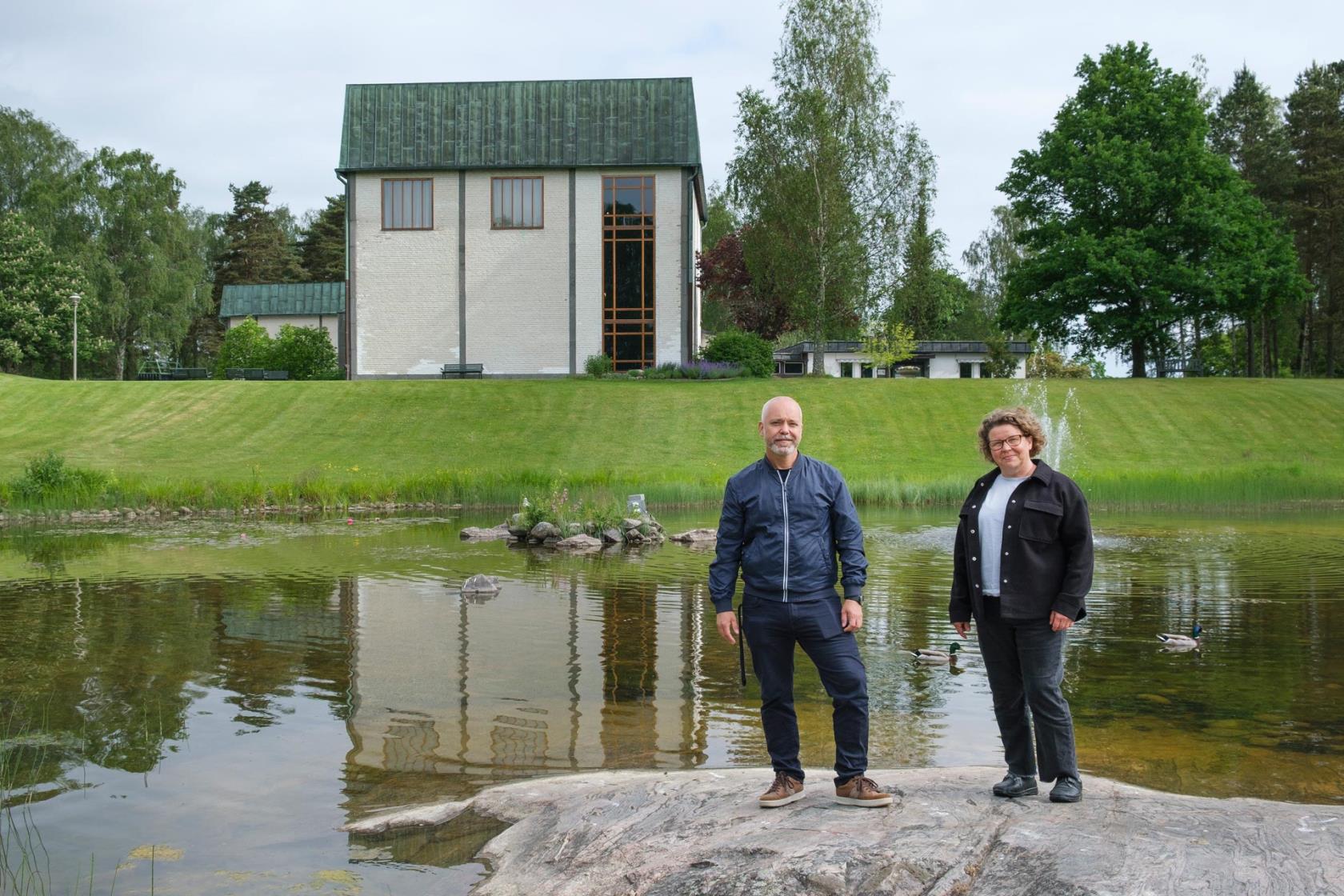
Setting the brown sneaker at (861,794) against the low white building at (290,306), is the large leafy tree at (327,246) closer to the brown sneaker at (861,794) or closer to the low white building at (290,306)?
the low white building at (290,306)

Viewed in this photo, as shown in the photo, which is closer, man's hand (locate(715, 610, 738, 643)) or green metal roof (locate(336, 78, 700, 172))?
man's hand (locate(715, 610, 738, 643))

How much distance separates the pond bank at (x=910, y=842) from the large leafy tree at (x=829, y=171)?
134 feet

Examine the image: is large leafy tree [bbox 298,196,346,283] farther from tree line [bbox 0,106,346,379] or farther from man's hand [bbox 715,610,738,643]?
man's hand [bbox 715,610,738,643]

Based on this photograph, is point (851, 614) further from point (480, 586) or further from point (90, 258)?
point (90, 258)

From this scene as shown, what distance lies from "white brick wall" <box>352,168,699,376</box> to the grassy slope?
4.63 m

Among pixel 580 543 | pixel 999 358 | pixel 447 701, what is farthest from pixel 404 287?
pixel 447 701

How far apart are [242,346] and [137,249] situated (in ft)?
59.5

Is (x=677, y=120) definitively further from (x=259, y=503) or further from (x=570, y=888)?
(x=570, y=888)

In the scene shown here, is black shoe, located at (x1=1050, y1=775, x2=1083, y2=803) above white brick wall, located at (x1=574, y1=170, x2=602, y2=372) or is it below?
below

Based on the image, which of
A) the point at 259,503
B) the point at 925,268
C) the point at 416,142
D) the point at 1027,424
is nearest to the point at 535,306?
the point at 416,142

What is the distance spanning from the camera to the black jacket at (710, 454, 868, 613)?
5.62m

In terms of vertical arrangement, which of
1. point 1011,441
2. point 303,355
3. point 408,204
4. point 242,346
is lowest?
point 1011,441

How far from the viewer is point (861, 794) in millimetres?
5363

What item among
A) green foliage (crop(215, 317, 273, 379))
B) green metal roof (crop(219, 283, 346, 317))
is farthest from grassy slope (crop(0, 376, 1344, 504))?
green metal roof (crop(219, 283, 346, 317))
